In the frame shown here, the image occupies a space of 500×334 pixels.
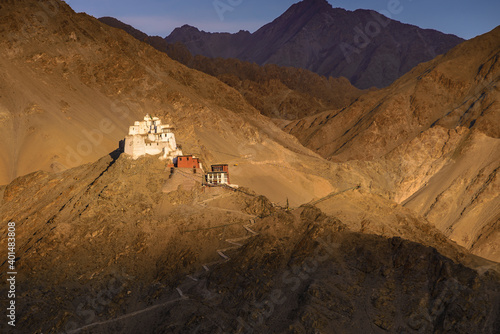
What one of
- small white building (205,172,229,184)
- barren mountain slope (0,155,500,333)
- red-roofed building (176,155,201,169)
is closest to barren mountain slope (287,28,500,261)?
barren mountain slope (0,155,500,333)

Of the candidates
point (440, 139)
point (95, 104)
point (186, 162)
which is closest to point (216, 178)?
point (186, 162)

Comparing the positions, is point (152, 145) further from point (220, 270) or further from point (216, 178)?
point (220, 270)

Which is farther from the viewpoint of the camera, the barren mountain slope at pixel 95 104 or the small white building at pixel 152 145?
the barren mountain slope at pixel 95 104

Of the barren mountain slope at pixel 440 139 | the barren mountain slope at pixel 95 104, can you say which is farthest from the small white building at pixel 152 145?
the barren mountain slope at pixel 440 139

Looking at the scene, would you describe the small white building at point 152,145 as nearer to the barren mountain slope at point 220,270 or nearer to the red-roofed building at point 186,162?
the red-roofed building at point 186,162

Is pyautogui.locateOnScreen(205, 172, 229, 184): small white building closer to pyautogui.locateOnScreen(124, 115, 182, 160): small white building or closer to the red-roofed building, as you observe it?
the red-roofed building

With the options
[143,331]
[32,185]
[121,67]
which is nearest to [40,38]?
[121,67]

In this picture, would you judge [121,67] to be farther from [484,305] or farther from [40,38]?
[484,305]
